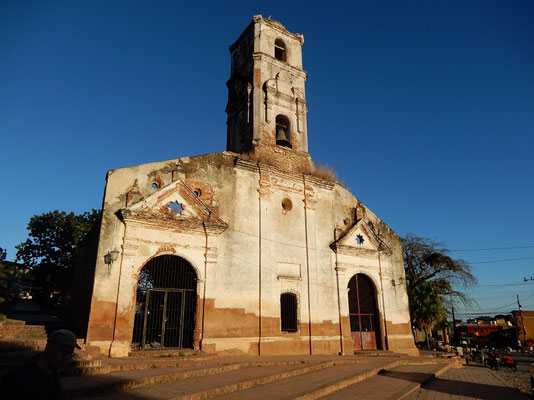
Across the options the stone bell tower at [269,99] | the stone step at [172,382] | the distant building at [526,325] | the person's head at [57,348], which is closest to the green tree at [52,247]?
the stone bell tower at [269,99]

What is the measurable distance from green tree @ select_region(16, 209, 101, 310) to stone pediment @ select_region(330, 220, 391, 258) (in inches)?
678

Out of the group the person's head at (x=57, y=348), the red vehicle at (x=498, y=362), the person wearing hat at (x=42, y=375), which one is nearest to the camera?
the person wearing hat at (x=42, y=375)

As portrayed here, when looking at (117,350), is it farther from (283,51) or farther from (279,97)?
(283,51)

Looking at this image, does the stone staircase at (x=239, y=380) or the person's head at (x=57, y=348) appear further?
the stone staircase at (x=239, y=380)

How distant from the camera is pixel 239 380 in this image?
7.83 metres

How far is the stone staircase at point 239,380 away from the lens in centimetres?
653

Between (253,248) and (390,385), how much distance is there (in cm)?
691

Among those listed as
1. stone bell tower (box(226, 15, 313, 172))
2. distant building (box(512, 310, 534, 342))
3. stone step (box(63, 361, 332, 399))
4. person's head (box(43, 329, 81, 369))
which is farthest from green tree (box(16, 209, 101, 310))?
distant building (box(512, 310, 534, 342))

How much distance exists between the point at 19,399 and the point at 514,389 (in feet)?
42.0

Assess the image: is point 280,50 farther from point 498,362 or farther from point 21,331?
point 498,362

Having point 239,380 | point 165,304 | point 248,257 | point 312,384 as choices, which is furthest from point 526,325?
point 239,380

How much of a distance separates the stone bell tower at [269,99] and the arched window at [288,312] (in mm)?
5897

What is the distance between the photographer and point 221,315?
1272 centimetres

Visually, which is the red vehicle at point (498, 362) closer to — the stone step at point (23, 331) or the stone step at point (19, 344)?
the stone step at point (19, 344)
